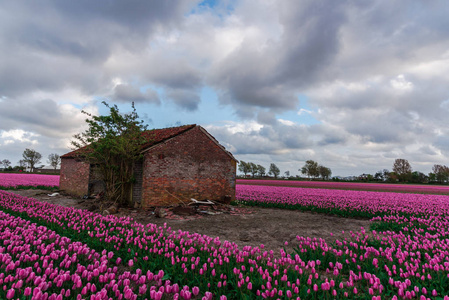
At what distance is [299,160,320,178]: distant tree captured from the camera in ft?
287

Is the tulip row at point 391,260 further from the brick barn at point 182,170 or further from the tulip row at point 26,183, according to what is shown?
the tulip row at point 26,183

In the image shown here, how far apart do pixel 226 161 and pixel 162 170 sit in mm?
4875

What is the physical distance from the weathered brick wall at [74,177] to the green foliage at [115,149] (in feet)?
19.7

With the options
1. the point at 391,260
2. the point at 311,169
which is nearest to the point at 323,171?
the point at 311,169

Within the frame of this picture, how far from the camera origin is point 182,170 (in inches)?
565

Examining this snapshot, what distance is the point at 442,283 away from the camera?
4.19 meters

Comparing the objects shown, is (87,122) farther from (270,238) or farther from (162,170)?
(270,238)

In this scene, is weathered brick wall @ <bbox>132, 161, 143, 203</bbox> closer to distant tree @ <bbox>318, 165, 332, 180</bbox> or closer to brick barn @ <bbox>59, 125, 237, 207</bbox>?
brick barn @ <bbox>59, 125, 237, 207</bbox>

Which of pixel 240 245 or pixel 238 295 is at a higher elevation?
pixel 238 295

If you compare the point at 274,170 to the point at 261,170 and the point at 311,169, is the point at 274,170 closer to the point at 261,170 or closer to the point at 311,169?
the point at 261,170

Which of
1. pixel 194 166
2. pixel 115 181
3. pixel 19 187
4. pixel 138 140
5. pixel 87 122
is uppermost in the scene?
pixel 87 122

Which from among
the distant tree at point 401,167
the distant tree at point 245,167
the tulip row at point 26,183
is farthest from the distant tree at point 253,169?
the tulip row at point 26,183

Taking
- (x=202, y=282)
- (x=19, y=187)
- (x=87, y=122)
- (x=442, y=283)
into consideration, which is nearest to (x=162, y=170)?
(x=87, y=122)

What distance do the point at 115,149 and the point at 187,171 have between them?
14.5ft
